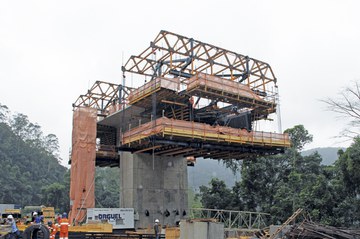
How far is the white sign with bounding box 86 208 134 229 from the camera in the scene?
29859 millimetres

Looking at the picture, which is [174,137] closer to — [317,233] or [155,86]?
[155,86]

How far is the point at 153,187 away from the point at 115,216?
16.8ft

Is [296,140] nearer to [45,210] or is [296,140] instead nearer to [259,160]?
[259,160]

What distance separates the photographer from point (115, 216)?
31.2m

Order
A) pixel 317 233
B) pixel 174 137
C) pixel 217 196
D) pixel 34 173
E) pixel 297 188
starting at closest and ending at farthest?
pixel 317 233 → pixel 174 137 → pixel 297 188 → pixel 217 196 → pixel 34 173

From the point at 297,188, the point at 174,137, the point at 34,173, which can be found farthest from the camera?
the point at 34,173

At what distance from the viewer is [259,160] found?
51.4 m

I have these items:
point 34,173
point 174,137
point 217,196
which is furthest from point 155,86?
point 34,173

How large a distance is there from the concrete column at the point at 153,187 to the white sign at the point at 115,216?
1197 millimetres

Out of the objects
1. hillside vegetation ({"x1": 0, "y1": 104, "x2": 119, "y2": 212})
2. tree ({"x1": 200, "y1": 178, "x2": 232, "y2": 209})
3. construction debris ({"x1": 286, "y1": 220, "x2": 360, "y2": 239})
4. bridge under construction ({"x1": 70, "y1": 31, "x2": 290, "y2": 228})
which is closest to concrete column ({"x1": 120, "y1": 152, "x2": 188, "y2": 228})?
bridge under construction ({"x1": 70, "y1": 31, "x2": 290, "y2": 228})

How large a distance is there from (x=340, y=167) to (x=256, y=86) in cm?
1194

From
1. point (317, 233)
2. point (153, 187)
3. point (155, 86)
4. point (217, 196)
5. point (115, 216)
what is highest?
point (155, 86)

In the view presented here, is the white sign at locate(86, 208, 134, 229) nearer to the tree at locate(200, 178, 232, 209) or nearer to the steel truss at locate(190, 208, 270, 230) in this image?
the steel truss at locate(190, 208, 270, 230)

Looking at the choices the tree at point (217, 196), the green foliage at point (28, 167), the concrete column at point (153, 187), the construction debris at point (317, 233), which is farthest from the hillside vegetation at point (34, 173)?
the construction debris at point (317, 233)
